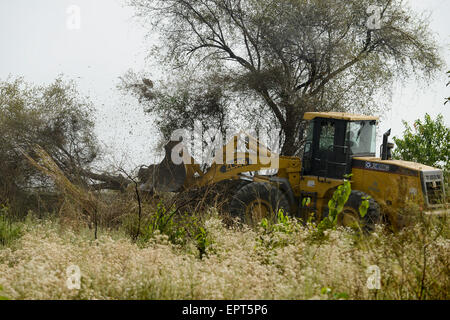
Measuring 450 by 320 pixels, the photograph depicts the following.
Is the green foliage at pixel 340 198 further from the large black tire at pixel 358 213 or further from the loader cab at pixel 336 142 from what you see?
the loader cab at pixel 336 142

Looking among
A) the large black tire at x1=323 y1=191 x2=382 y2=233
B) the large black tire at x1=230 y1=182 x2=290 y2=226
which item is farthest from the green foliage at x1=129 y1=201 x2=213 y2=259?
the large black tire at x1=323 y1=191 x2=382 y2=233

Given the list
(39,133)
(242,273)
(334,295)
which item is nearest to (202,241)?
(242,273)

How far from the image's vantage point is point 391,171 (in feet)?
31.3

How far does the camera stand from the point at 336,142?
9.95m

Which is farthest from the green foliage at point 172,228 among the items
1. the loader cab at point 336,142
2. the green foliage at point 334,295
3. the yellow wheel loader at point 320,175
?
the loader cab at point 336,142

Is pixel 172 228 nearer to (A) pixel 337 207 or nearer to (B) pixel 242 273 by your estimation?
(A) pixel 337 207

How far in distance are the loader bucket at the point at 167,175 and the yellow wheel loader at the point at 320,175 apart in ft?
0.07

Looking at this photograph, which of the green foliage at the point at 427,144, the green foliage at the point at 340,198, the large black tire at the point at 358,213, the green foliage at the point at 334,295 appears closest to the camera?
the green foliage at the point at 334,295

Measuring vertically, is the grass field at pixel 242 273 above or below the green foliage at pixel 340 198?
below

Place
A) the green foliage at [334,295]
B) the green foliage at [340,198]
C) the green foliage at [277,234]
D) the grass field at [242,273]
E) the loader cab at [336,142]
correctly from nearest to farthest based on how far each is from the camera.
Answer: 1. the green foliage at [334,295]
2. the grass field at [242,273]
3. the green foliage at [340,198]
4. the green foliage at [277,234]
5. the loader cab at [336,142]

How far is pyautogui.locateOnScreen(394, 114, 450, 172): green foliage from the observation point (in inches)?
629

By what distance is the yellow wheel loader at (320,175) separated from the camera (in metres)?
9.48

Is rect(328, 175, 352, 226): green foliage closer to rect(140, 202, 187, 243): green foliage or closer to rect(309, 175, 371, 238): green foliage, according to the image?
rect(309, 175, 371, 238): green foliage

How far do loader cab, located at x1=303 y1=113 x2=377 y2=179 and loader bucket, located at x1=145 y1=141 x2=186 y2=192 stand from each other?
2601 mm
